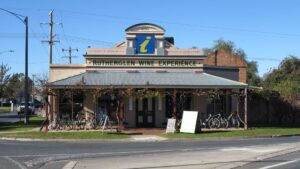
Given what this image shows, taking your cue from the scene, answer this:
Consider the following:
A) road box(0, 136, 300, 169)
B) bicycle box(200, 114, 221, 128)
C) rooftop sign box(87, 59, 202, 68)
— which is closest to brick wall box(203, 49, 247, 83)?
rooftop sign box(87, 59, 202, 68)

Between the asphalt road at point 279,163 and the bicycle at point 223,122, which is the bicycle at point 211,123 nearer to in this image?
the bicycle at point 223,122

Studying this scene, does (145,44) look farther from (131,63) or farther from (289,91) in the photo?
(289,91)

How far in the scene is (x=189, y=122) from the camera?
30562mm

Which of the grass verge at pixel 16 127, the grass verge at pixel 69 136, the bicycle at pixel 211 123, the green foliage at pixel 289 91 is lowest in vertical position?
the grass verge at pixel 69 136

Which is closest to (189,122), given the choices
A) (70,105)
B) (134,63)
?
(134,63)

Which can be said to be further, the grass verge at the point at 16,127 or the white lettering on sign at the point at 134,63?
the white lettering on sign at the point at 134,63

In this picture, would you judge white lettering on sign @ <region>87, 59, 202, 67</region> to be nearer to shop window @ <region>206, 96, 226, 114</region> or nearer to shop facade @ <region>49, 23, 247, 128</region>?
shop facade @ <region>49, 23, 247, 128</region>

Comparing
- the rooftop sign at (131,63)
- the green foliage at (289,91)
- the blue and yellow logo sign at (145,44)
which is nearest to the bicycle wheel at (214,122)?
the rooftop sign at (131,63)

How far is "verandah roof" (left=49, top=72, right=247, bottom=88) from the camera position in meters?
32.7

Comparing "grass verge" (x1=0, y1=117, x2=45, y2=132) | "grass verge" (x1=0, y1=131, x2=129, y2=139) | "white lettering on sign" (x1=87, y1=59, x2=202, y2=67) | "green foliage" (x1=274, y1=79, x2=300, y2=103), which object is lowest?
"grass verge" (x1=0, y1=131, x2=129, y2=139)

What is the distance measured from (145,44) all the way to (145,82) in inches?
157

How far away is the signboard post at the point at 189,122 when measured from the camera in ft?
99.3

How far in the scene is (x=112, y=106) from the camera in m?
35.4

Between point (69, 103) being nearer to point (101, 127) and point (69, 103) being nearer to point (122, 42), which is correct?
point (101, 127)
